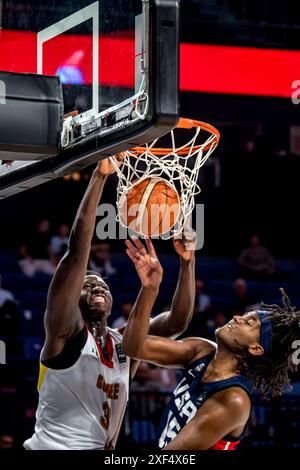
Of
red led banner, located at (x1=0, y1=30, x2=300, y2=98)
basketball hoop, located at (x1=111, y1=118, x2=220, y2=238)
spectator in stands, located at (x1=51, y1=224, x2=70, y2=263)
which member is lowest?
spectator in stands, located at (x1=51, y1=224, x2=70, y2=263)

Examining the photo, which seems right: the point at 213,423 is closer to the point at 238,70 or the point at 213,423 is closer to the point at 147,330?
the point at 147,330

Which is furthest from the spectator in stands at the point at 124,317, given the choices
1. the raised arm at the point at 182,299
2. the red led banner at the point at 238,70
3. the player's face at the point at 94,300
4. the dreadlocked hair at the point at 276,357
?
the dreadlocked hair at the point at 276,357

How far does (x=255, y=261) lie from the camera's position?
10.4 m

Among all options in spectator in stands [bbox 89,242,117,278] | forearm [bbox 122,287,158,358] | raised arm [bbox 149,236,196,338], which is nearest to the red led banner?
spectator in stands [bbox 89,242,117,278]

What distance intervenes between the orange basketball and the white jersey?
1.77 ft

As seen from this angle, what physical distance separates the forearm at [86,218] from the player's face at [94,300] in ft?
1.34

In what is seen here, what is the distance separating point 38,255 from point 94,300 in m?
5.35

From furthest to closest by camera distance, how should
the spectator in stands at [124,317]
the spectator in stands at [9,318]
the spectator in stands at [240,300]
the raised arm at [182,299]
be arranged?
the spectator in stands at [240,300]
the spectator in stands at [124,317]
the spectator in stands at [9,318]
the raised arm at [182,299]

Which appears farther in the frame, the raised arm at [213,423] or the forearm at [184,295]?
the forearm at [184,295]

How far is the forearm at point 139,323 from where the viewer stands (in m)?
3.76

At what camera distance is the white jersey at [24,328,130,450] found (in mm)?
4066

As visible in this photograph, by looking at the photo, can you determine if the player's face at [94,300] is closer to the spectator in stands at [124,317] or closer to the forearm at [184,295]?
the forearm at [184,295]

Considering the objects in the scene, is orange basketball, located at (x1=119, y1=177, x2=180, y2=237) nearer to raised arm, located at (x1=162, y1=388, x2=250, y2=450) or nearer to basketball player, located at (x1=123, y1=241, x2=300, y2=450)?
basketball player, located at (x1=123, y1=241, x2=300, y2=450)
